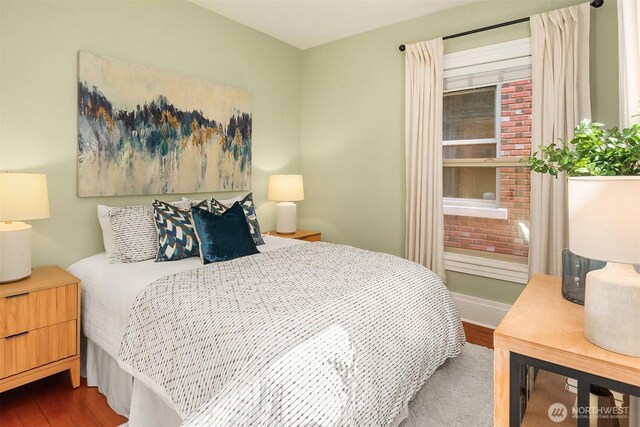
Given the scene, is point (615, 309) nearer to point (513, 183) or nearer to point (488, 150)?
point (513, 183)

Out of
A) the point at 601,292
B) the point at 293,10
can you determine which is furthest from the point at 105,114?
the point at 601,292

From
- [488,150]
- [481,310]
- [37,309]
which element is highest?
[488,150]

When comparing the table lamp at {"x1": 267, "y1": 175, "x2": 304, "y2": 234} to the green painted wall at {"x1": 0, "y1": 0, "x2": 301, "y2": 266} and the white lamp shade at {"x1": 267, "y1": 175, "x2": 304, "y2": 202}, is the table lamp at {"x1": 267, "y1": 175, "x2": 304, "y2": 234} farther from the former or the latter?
the green painted wall at {"x1": 0, "y1": 0, "x2": 301, "y2": 266}

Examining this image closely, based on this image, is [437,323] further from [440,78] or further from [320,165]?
[320,165]

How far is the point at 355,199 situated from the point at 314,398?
9.43 feet

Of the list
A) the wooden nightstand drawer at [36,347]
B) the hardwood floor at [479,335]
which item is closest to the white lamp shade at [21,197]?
the wooden nightstand drawer at [36,347]

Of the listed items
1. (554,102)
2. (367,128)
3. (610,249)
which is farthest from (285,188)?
(610,249)

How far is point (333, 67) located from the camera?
4113 millimetres

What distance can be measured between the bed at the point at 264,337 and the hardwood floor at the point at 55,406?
0.22 ft

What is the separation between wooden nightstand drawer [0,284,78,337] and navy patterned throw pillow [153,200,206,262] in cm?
53

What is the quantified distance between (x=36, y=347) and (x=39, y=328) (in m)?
0.10

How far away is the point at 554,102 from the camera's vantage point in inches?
108

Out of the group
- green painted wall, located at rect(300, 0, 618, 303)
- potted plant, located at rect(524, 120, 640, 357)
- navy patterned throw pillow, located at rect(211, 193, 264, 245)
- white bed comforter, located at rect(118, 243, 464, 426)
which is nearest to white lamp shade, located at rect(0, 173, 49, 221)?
white bed comforter, located at rect(118, 243, 464, 426)

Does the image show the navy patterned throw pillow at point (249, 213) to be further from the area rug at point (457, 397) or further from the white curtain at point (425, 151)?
the area rug at point (457, 397)
